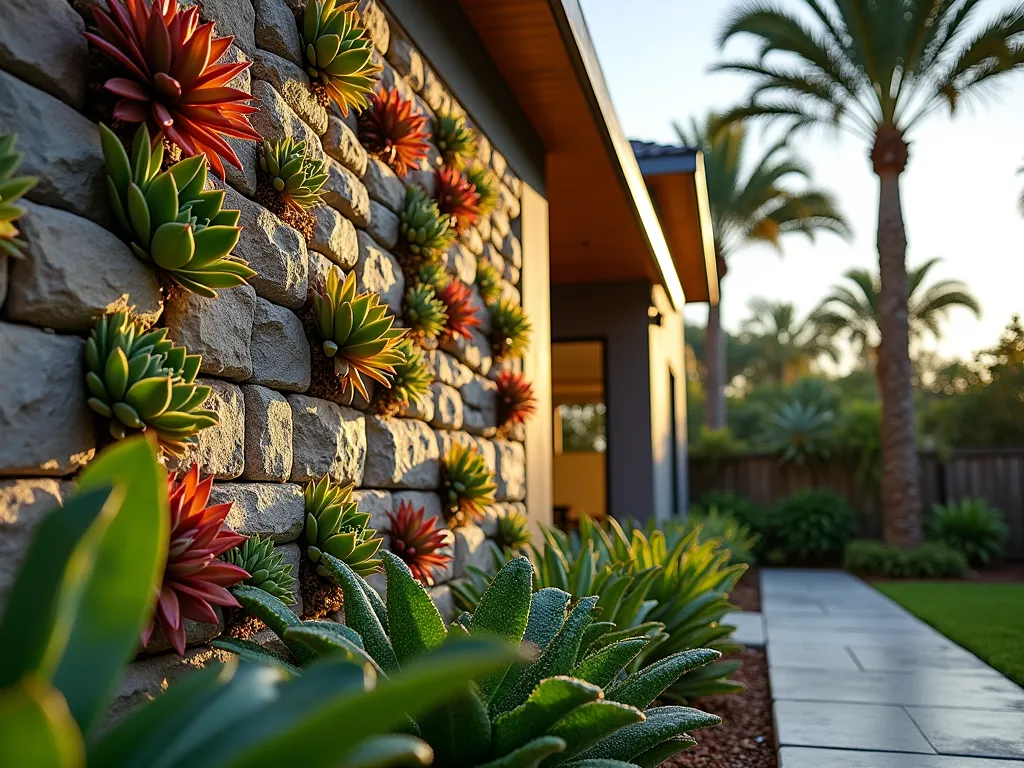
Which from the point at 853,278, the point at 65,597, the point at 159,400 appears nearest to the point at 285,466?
the point at 159,400

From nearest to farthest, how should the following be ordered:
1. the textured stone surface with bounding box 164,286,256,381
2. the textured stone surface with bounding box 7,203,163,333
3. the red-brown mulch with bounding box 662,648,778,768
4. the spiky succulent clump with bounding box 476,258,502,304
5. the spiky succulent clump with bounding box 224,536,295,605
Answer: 1. the textured stone surface with bounding box 7,203,163,333
2. the textured stone surface with bounding box 164,286,256,381
3. the spiky succulent clump with bounding box 224,536,295,605
4. the red-brown mulch with bounding box 662,648,778,768
5. the spiky succulent clump with bounding box 476,258,502,304

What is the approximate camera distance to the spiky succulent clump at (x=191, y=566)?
1585 millimetres

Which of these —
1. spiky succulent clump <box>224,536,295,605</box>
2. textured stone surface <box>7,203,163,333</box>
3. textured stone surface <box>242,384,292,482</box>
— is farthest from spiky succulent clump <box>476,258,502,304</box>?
textured stone surface <box>7,203,163,333</box>

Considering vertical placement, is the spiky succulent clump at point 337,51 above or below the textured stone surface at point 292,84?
above

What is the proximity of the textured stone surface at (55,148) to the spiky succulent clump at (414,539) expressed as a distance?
4.69 feet

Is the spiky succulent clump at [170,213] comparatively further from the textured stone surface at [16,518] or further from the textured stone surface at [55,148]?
the textured stone surface at [16,518]

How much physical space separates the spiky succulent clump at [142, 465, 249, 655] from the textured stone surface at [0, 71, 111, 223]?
1.73 feet

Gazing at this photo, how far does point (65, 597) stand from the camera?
777 mm

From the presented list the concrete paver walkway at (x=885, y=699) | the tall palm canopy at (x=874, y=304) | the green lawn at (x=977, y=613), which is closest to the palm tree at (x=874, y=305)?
the tall palm canopy at (x=874, y=304)

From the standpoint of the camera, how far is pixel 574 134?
4.95 m

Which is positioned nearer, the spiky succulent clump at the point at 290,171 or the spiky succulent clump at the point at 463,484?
the spiky succulent clump at the point at 290,171

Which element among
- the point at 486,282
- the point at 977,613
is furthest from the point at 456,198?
the point at 977,613

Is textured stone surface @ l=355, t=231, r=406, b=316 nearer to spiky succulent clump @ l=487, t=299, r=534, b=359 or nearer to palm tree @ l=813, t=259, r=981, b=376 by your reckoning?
spiky succulent clump @ l=487, t=299, r=534, b=359

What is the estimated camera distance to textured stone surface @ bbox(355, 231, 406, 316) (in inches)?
108
